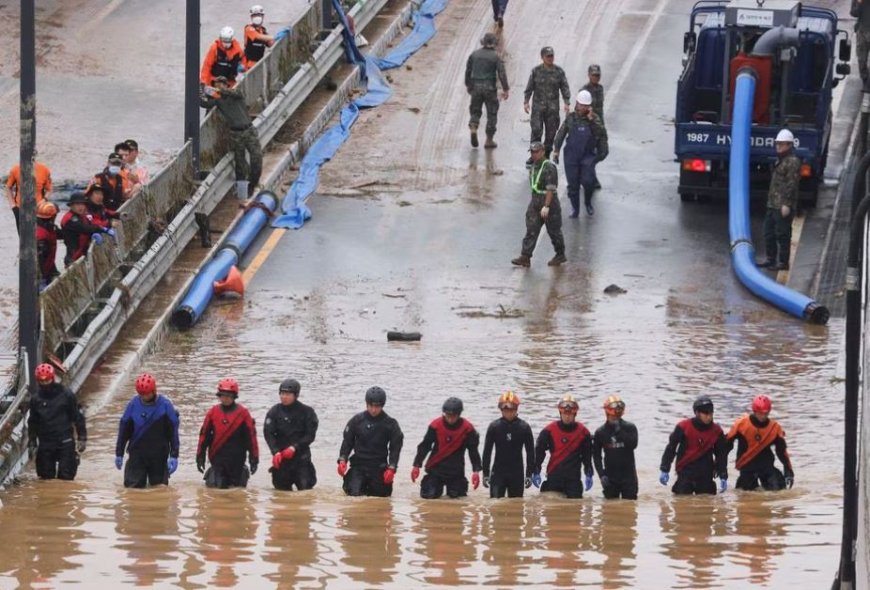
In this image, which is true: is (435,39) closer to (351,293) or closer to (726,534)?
(351,293)

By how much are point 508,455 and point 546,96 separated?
451 inches

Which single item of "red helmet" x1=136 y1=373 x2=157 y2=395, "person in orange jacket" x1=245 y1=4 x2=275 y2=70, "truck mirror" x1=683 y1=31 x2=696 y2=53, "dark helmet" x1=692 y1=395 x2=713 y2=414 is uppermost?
"person in orange jacket" x1=245 y1=4 x2=275 y2=70

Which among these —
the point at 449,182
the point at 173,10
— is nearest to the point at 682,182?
the point at 449,182

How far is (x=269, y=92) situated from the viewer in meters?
28.9

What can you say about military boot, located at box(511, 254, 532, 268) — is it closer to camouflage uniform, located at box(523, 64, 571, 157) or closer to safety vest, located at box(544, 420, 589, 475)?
camouflage uniform, located at box(523, 64, 571, 157)

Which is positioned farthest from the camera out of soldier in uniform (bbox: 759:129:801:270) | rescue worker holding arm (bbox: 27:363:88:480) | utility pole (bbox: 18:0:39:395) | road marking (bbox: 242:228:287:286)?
road marking (bbox: 242:228:287:286)

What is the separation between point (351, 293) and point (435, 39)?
→ 10.7m

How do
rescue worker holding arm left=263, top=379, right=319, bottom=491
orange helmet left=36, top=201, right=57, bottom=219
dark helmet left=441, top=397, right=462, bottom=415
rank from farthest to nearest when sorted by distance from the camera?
orange helmet left=36, top=201, right=57, bottom=219
rescue worker holding arm left=263, top=379, right=319, bottom=491
dark helmet left=441, top=397, right=462, bottom=415

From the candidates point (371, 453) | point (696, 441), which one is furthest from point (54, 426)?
point (696, 441)

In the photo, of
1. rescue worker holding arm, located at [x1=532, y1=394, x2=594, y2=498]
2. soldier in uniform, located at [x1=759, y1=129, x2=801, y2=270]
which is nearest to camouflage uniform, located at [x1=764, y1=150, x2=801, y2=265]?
soldier in uniform, located at [x1=759, y1=129, x2=801, y2=270]

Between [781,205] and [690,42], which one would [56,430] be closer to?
[781,205]

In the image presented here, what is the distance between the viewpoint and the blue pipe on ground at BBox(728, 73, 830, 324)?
23375 millimetres

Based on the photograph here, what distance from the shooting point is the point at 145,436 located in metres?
17.5

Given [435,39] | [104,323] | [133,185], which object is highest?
[435,39]
